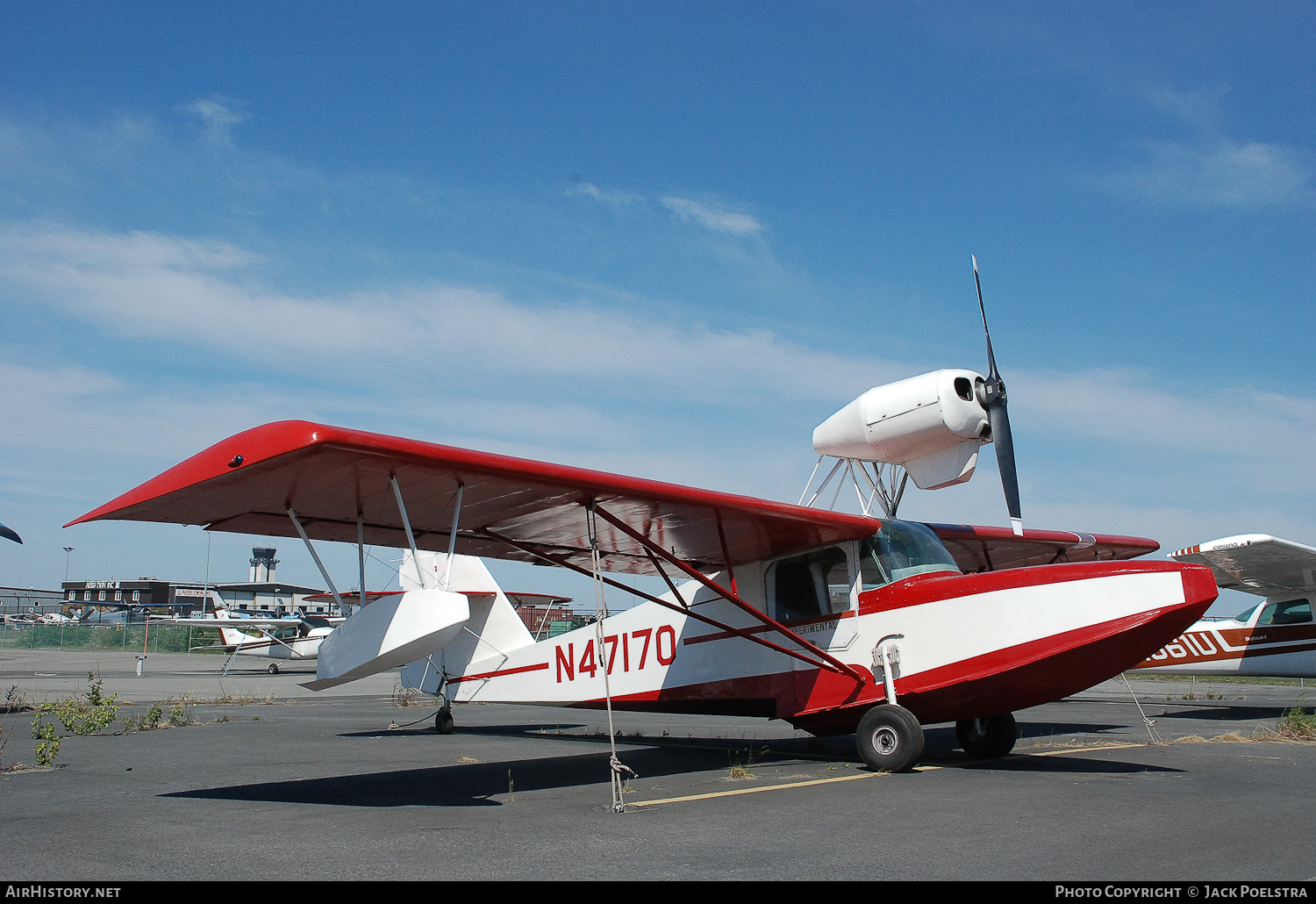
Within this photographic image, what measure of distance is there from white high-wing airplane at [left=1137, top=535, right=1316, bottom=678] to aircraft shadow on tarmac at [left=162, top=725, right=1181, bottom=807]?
22.0ft

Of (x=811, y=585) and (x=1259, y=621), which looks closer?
(x=811, y=585)

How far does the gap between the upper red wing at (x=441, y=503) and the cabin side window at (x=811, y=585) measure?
19 cm

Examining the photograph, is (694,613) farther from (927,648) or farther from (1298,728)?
(1298,728)

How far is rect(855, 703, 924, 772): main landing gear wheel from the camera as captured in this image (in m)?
7.99

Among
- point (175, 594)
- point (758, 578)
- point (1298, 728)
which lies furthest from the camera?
point (175, 594)

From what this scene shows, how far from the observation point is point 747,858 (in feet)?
15.5

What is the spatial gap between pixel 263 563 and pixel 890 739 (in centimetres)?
13282

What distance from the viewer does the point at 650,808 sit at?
21.4 feet

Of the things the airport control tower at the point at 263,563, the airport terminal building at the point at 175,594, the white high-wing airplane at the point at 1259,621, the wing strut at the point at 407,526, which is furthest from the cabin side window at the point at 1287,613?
the airport control tower at the point at 263,563

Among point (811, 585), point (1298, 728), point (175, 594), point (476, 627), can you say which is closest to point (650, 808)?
point (811, 585)

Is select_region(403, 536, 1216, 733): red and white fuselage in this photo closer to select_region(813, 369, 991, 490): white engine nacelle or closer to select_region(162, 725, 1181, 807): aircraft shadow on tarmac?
select_region(162, 725, 1181, 807): aircraft shadow on tarmac

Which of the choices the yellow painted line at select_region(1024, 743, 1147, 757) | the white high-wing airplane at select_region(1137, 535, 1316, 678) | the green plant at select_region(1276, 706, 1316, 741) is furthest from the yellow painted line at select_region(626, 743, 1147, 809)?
the white high-wing airplane at select_region(1137, 535, 1316, 678)

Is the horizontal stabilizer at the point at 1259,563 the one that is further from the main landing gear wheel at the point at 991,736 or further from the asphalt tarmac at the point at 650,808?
the main landing gear wheel at the point at 991,736
